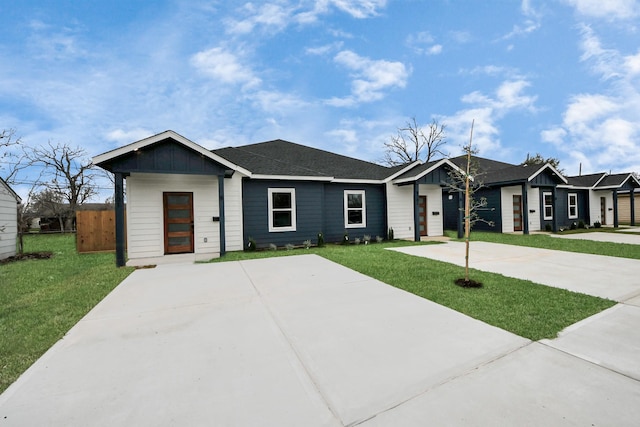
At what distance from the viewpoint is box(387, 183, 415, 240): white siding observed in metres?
12.4

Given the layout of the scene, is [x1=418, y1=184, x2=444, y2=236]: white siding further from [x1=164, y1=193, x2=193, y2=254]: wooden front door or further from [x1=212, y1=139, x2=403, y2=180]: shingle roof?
[x1=164, y1=193, x2=193, y2=254]: wooden front door

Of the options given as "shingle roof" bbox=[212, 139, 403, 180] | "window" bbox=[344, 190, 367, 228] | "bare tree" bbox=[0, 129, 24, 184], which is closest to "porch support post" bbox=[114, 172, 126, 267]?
"shingle roof" bbox=[212, 139, 403, 180]

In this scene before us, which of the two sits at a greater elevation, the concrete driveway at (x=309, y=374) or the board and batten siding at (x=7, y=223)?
the board and batten siding at (x=7, y=223)

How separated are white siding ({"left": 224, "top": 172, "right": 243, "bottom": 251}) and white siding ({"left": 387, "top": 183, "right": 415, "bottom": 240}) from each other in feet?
22.3

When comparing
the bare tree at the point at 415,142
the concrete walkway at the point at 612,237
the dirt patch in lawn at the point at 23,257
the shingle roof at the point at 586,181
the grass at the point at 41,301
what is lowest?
the concrete walkway at the point at 612,237

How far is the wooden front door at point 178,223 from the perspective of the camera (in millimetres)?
8586

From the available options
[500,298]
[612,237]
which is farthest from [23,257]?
[612,237]

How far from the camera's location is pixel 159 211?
840cm

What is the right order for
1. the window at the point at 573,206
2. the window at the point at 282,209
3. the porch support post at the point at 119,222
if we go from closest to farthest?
the porch support post at the point at 119,222 → the window at the point at 282,209 → the window at the point at 573,206

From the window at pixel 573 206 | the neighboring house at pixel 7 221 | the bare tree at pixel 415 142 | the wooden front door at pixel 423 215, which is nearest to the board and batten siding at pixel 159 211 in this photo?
Result: the neighboring house at pixel 7 221

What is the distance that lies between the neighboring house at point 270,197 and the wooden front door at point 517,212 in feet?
0.19

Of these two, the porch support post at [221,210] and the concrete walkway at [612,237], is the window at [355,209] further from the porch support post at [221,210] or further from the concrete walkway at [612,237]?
the concrete walkway at [612,237]

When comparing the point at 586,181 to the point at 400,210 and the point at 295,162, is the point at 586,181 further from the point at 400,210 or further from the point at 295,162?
the point at 295,162

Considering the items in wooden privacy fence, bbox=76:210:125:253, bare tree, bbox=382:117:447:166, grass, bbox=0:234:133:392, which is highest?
bare tree, bbox=382:117:447:166
